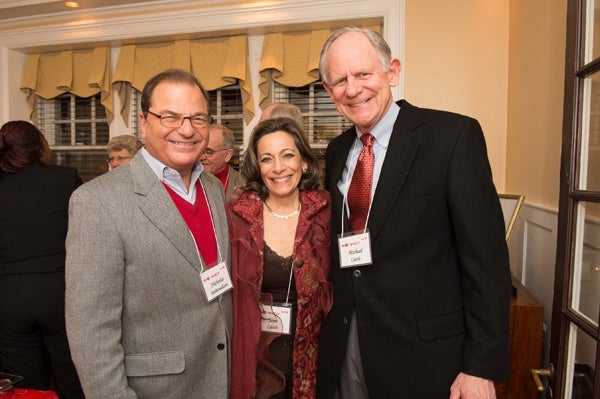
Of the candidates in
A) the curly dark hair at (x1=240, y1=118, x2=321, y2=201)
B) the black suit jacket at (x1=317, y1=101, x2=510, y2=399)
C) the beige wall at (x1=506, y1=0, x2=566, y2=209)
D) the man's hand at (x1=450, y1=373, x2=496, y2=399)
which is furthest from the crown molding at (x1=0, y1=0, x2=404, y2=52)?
the man's hand at (x1=450, y1=373, x2=496, y2=399)

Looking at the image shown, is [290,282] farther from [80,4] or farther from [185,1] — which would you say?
[80,4]

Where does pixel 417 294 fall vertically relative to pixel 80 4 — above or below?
below

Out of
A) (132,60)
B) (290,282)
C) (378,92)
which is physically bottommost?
(290,282)

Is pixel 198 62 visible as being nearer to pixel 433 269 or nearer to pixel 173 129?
pixel 173 129

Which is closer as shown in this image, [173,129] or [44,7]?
[173,129]

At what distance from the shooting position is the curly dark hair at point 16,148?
7.73 ft

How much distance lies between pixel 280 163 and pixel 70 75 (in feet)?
12.5

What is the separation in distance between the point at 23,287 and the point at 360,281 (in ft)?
6.49

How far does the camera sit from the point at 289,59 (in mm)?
3852

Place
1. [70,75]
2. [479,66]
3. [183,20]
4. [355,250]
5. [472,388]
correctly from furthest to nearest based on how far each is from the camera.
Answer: [70,75]
[183,20]
[479,66]
[355,250]
[472,388]

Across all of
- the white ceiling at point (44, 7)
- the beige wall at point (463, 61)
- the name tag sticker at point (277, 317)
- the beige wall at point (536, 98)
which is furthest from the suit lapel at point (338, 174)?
the white ceiling at point (44, 7)

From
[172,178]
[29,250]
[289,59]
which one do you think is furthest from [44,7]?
[172,178]

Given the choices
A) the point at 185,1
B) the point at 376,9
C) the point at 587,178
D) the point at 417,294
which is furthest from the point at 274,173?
the point at 185,1

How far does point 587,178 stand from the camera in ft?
4.14
